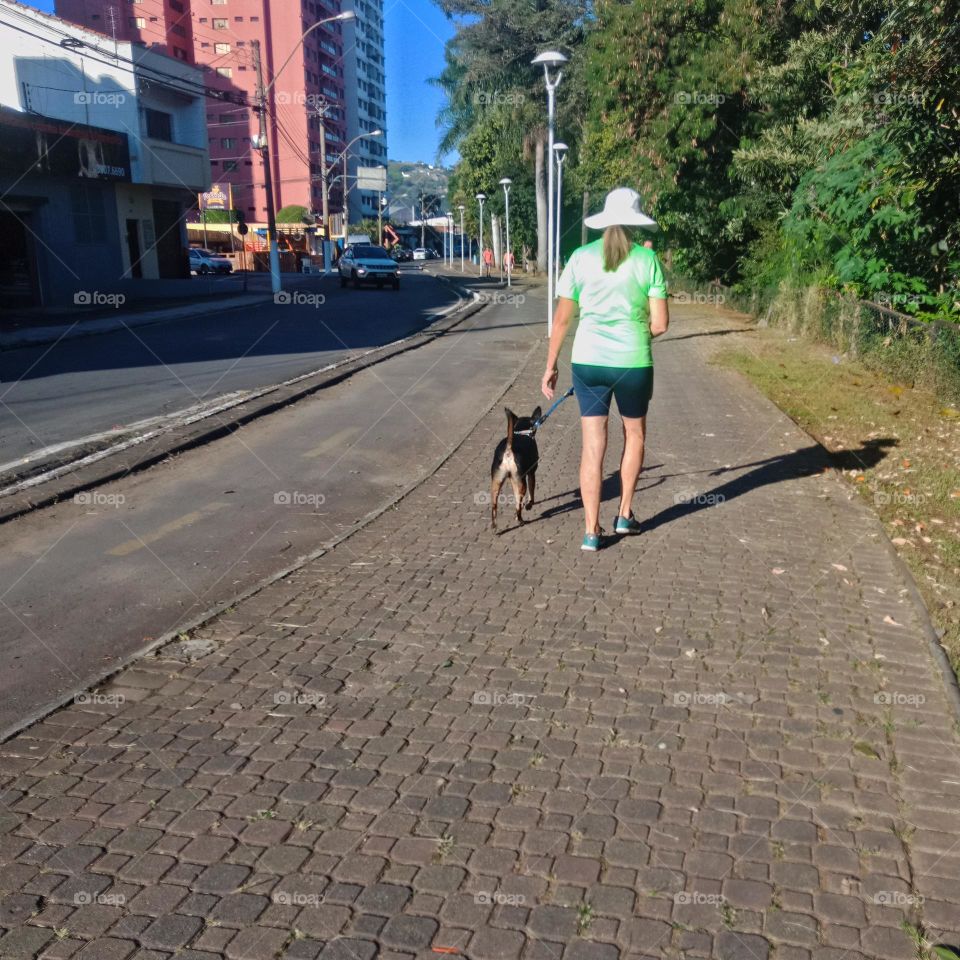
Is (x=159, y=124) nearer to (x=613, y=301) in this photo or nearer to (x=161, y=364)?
(x=161, y=364)

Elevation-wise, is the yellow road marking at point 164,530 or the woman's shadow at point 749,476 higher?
the woman's shadow at point 749,476

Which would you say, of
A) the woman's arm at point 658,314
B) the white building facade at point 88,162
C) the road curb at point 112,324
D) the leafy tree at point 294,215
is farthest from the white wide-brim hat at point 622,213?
the leafy tree at point 294,215

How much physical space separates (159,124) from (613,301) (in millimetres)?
37772

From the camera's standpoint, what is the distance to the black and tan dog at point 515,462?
607 centimetres

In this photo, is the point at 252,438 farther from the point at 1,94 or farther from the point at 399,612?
the point at 1,94

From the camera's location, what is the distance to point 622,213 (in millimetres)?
5383

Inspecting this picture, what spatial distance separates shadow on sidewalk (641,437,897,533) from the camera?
22.2 feet

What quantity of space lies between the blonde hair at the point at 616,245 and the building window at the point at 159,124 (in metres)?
36.1

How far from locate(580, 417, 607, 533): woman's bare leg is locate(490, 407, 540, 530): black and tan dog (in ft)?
1.58

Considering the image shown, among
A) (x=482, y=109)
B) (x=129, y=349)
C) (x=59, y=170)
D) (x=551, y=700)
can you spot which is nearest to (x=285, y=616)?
(x=551, y=700)

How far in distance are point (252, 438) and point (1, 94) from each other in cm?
3332

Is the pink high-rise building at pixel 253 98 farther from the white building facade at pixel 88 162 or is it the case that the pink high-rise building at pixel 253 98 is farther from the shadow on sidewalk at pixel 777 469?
the shadow on sidewalk at pixel 777 469

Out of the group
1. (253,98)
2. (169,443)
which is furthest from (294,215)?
(169,443)

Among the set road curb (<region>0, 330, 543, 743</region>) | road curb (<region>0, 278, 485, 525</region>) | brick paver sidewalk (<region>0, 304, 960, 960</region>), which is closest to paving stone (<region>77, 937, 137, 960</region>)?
brick paver sidewalk (<region>0, 304, 960, 960</region>)
